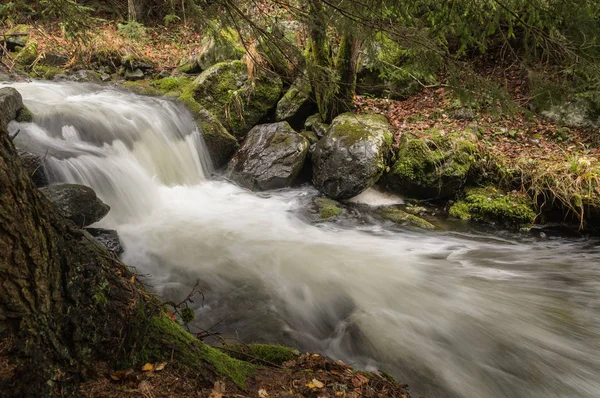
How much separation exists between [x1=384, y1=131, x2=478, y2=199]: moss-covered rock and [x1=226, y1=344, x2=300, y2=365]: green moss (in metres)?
5.24

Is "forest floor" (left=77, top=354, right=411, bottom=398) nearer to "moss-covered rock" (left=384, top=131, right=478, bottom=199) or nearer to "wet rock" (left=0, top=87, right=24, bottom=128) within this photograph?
"moss-covered rock" (left=384, top=131, right=478, bottom=199)

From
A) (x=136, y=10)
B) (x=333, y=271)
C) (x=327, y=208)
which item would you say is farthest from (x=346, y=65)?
(x=136, y=10)

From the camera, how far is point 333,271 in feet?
17.3

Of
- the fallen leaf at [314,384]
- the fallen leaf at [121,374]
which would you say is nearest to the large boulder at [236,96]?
the fallen leaf at [314,384]

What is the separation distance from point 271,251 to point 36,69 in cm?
879

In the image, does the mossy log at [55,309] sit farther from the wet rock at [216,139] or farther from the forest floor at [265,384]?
the wet rock at [216,139]

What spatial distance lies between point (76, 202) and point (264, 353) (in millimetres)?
3348

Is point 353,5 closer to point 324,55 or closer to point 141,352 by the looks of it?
point 141,352

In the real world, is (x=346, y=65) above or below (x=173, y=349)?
above

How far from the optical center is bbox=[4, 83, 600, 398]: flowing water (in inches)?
146

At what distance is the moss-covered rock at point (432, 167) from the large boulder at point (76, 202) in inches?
Answer: 203

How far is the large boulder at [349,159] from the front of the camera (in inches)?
286

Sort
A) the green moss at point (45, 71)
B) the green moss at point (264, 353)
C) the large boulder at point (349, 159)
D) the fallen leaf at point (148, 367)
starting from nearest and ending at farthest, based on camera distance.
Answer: the fallen leaf at point (148, 367) < the green moss at point (264, 353) < the large boulder at point (349, 159) < the green moss at point (45, 71)

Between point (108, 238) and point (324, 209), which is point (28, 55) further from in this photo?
point (324, 209)
